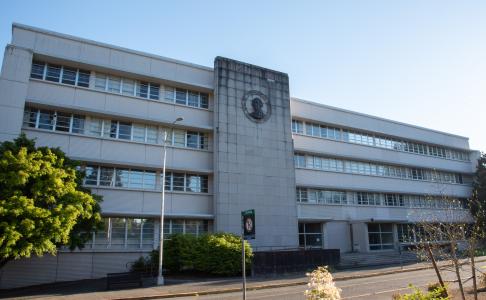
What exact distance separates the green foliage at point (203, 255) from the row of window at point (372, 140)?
16128mm

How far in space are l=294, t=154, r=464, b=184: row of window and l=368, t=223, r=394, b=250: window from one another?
5.56 metres

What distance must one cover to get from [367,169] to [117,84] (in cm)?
2717

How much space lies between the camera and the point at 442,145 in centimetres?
5181

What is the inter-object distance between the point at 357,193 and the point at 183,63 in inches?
872

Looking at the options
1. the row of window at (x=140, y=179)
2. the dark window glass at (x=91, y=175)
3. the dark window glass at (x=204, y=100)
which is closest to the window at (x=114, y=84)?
the row of window at (x=140, y=179)

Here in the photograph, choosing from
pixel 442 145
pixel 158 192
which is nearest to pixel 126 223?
pixel 158 192

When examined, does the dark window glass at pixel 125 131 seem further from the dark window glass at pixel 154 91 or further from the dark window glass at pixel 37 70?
the dark window glass at pixel 37 70

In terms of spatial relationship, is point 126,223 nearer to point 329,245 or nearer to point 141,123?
point 141,123

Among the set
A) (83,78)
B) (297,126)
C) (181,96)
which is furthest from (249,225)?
(297,126)

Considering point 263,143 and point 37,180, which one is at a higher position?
point 263,143

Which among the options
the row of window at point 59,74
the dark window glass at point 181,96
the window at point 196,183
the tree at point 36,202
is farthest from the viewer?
the dark window glass at point 181,96

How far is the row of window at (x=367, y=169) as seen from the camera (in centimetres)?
3822

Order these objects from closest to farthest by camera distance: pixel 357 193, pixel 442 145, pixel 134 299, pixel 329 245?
pixel 134 299, pixel 329 245, pixel 357 193, pixel 442 145

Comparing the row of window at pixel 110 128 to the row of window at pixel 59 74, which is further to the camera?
the row of window at pixel 59 74
